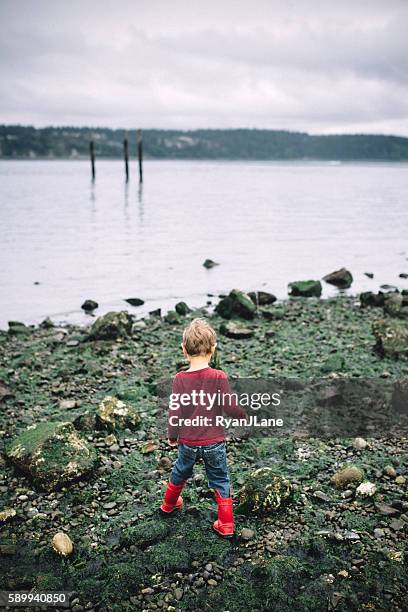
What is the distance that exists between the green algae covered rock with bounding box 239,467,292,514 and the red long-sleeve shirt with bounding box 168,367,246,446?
0.68 m

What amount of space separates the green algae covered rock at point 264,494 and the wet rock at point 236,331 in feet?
18.4

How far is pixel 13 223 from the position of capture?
3497 centimetres

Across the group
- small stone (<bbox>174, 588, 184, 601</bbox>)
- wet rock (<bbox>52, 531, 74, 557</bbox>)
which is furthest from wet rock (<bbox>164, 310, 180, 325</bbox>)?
small stone (<bbox>174, 588, 184, 601</bbox>)

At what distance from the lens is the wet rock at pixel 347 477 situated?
5.43 m

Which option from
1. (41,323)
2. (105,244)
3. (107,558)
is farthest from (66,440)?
(105,244)

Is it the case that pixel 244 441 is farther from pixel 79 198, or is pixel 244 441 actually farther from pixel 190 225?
pixel 79 198

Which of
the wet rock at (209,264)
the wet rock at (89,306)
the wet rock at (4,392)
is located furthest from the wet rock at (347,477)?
the wet rock at (209,264)

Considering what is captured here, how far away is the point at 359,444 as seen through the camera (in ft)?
20.5

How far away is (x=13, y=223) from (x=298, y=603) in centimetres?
3440

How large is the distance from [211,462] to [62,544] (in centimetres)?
142

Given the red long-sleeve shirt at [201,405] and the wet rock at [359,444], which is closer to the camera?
the red long-sleeve shirt at [201,405]

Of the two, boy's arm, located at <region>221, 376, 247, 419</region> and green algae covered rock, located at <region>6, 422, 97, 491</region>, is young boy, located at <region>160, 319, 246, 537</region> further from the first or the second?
green algae covered rock, located at <region>6, 422, 97, 491</region>

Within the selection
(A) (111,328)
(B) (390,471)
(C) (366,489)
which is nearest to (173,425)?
(C) (366,489)

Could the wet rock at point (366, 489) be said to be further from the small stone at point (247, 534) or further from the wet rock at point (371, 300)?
the wet rock at point (371, 300)
